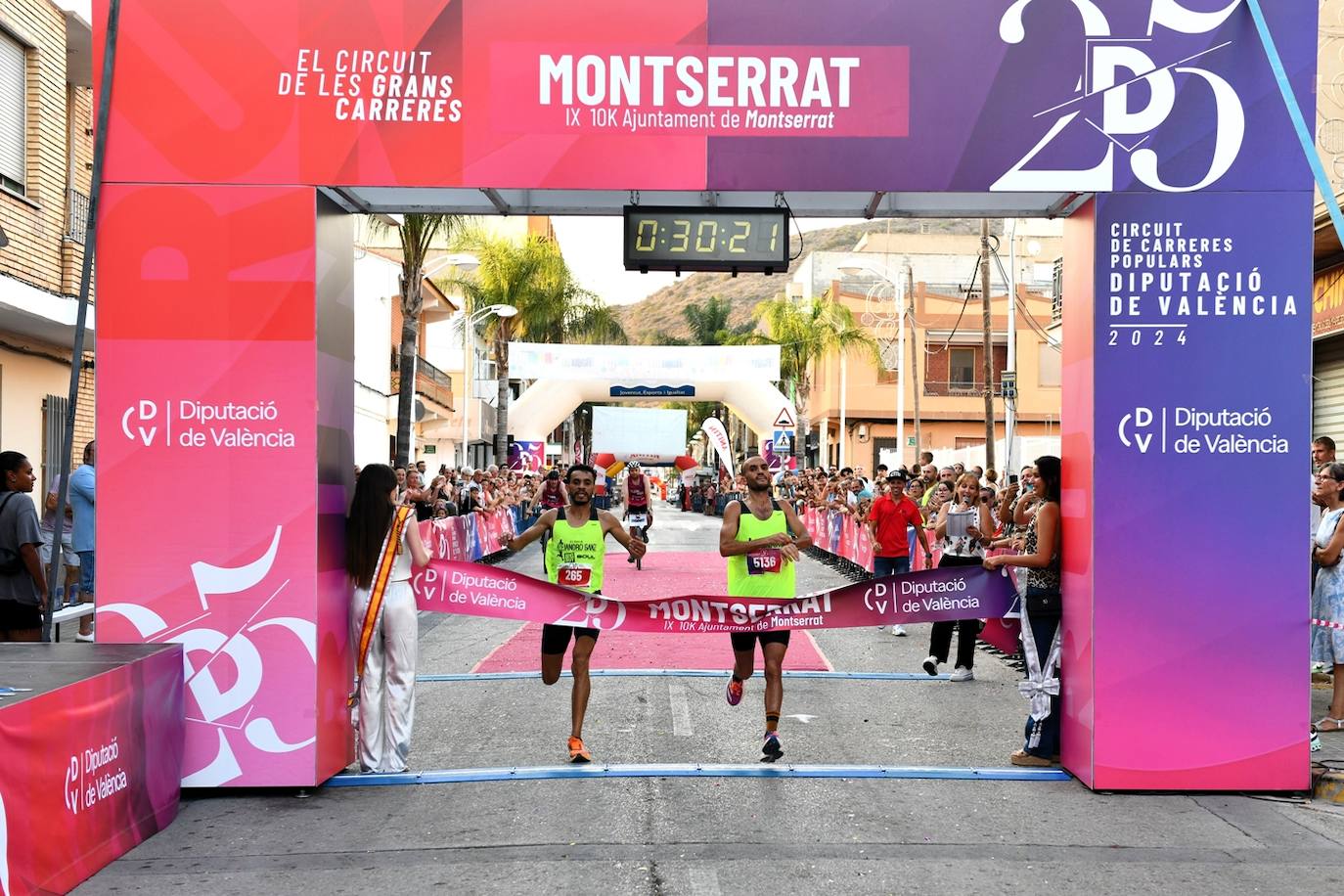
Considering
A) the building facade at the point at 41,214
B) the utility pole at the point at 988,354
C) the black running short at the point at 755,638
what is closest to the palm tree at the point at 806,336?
the utility pole at the point at 988,354

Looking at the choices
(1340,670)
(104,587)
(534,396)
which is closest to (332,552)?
(104,587)

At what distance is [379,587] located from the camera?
742 centimetres

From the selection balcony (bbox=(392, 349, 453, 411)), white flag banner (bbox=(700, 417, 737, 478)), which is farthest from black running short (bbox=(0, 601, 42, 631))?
balcony (bbox=(392, 349, 453, 411))

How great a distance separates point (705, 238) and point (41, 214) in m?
13.1

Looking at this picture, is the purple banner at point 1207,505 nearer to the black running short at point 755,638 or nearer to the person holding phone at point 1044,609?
the person holding phone at point 1044,609

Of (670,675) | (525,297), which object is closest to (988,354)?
(670,675)

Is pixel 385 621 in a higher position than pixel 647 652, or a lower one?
higher

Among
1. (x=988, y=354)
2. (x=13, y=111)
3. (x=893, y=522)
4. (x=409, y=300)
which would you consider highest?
(x=13, y=111)

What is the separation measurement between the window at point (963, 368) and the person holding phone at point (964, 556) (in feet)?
162

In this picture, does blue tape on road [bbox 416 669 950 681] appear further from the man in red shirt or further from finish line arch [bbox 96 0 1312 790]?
finish line arch [bbox 96 0 1312 790]

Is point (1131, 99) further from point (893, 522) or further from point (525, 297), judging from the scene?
point (525, 297)

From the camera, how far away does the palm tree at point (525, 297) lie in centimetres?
4400

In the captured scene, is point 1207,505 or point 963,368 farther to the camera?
point 963,368

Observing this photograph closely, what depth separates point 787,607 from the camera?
8039 mm
